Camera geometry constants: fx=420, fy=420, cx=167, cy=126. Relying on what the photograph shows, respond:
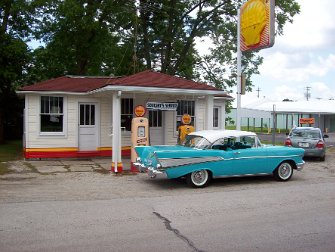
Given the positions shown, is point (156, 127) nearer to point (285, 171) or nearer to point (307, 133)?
point (307, 133)

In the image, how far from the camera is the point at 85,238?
241 inches

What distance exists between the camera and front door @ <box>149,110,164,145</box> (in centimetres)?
1802

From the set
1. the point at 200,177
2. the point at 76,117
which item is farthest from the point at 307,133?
the point at 76,117

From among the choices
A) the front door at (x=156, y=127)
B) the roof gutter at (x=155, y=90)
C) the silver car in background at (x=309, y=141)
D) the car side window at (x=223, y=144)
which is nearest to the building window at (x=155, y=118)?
the front door at (x=156, y=127)

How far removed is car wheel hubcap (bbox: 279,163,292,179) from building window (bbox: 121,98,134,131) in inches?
294

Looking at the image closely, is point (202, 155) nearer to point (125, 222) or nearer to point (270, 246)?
point (125, 222)

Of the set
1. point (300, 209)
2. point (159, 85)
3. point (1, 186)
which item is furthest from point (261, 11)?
point (1, 186)

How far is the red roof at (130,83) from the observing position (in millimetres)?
13906

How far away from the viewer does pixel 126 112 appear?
1742cm

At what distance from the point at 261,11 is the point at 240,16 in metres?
1.53

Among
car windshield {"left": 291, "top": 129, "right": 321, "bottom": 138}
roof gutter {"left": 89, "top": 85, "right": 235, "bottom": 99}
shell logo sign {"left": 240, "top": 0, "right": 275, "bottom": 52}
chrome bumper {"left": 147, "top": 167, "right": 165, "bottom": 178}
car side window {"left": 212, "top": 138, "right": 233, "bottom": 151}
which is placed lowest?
chrome bumper {"left": 147, "top": 167, "right": 165, "bottom": 178}

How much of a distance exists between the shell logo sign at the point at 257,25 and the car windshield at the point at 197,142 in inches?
195

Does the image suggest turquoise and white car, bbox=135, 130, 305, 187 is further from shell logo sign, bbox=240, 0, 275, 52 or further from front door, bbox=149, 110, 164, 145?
front door, bbox=149, 110, 164, 145

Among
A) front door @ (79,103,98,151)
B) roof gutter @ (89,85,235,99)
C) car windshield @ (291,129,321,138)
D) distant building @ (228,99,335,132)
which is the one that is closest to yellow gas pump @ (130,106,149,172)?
roof gutter @ (89,85,235,99)
